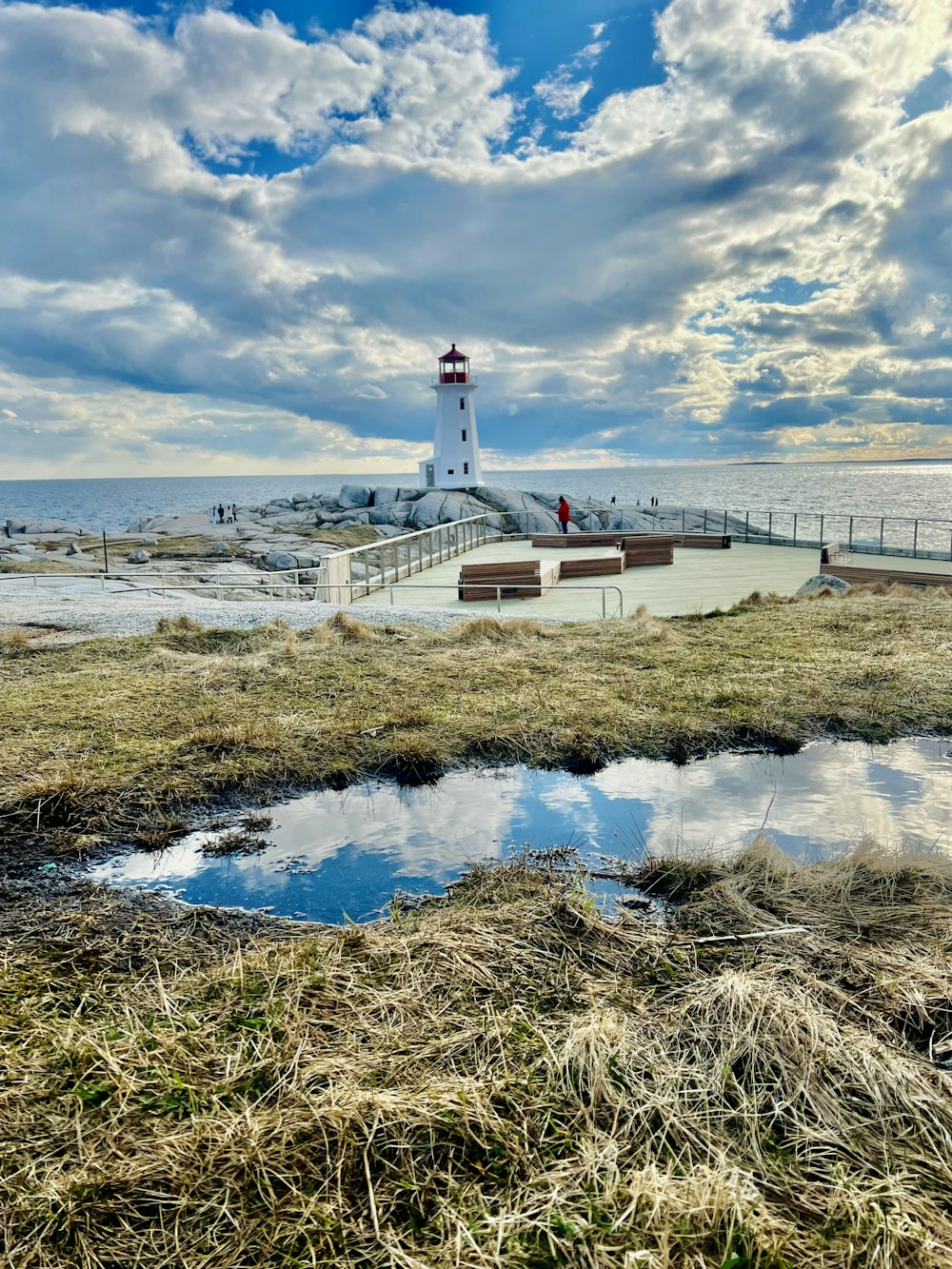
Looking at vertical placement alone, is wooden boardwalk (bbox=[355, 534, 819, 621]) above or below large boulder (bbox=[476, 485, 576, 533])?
below

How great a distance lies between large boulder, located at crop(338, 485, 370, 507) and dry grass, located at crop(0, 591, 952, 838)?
4528 cm

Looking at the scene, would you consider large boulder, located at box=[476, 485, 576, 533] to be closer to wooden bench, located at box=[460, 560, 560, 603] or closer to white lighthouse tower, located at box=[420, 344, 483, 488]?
white lighthouse tower, located at box=[420, 344, 483, 488]

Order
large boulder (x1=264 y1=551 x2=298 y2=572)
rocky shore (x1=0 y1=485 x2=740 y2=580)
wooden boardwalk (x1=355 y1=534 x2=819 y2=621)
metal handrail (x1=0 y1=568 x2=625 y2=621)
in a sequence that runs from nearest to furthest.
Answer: metal handrail (x1=0 y1=568 x2=625 y2=621) < wooden boardwalk (x1=355 y1=534 x2=819 y2=621) < large boulder (x1=264 y1=551 x2=298 y2=572) < rocky shore (x1=0 y1=485 x2=740 y2=580)

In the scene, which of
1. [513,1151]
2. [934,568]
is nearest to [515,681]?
[513,1151]

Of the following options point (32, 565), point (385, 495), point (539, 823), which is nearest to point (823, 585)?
point (539, 823)

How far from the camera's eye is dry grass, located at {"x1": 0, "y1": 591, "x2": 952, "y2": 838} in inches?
227

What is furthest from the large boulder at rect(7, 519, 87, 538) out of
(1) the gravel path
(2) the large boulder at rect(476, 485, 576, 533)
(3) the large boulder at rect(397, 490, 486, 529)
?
(1) the gravel path

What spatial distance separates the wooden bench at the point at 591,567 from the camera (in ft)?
62.7

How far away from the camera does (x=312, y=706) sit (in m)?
7.39

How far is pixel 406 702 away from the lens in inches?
294

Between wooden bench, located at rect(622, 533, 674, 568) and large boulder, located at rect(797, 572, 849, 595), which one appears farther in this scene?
wooden bench, located at rect(622, 533, 674, 568)

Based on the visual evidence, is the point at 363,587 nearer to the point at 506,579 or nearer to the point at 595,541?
the point at 506,579

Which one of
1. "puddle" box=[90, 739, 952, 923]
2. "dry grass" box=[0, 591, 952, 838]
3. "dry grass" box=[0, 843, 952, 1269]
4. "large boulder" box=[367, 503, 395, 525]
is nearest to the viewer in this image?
"dry grass" box=[0, 843, 952, 1269]

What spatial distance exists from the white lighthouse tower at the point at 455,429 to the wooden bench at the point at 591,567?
3300 cm
